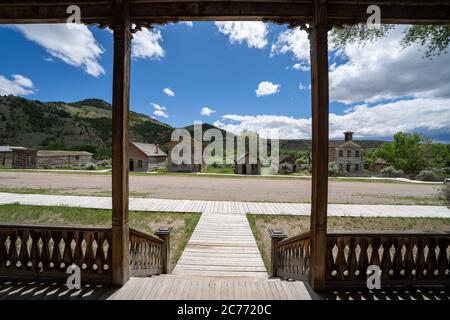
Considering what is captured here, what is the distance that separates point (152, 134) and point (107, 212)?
7633 centimetres

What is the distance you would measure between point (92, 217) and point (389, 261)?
9.95 metres

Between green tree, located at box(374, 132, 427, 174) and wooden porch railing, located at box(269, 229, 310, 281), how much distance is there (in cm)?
4302

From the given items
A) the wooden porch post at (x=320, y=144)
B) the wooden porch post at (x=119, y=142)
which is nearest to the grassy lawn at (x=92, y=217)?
the wooden porch post at (x=119, y=142)

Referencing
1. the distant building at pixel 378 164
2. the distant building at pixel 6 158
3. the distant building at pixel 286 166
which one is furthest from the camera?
the distant building at pixel 378 164

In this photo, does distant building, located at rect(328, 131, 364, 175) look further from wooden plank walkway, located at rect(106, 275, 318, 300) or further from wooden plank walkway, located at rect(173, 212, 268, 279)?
wooden plank walkway, located at rect(106, 275, 318, 300)

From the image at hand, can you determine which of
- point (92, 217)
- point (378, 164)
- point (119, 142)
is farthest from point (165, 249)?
point (378, 164)

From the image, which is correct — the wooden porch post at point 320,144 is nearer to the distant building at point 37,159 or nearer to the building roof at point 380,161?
the distant building at point 37,159

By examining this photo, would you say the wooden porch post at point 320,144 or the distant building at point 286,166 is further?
the distant building at point 286,166

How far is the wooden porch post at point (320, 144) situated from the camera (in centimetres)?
294

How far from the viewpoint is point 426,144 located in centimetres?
4116

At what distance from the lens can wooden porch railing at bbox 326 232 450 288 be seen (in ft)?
10.0

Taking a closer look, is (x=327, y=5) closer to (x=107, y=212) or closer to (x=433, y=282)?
(x=433, y=282)

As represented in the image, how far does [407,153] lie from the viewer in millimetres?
36844

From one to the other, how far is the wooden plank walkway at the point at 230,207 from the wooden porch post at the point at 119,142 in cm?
730
